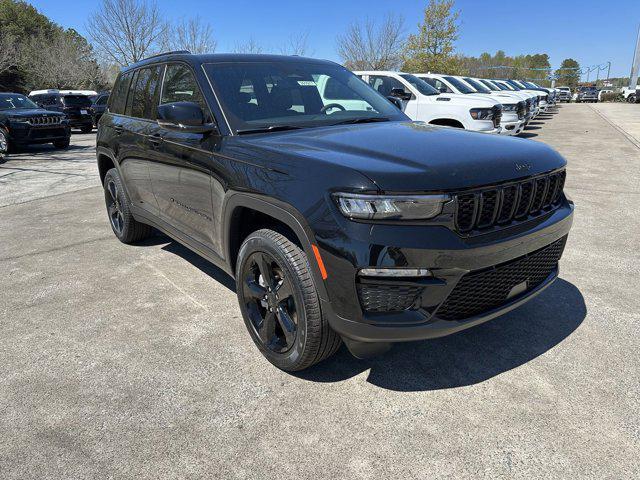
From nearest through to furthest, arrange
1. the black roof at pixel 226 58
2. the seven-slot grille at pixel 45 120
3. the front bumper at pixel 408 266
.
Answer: the front bumper at pixel 408 266 → the black roof at pixel 226 58 → the seven-slot grille at pixel 45 120

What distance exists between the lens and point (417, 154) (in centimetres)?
238

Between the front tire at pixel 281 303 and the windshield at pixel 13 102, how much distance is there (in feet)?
46.0

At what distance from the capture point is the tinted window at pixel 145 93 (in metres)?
3.99

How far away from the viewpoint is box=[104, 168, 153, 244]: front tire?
15.8 feet

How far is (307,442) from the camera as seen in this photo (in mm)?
2260

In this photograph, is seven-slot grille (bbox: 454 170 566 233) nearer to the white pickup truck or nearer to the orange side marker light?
the orange side marker light

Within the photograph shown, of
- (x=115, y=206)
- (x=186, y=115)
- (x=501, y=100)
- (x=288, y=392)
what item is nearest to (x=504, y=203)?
(x=288, y=392)

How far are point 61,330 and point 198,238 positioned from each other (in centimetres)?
114

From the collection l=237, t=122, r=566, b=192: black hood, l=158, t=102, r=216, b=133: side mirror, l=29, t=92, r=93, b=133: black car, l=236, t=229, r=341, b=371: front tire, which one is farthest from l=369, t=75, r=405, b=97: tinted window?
l=29, t=92, r=93, b=133: black car

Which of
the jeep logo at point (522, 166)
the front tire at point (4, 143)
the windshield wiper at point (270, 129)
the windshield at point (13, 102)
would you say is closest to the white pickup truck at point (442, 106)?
the windshield wiper at point (270, 129)

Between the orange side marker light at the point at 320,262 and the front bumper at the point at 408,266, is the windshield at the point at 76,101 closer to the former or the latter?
the orange side marker light at the point at 320,262

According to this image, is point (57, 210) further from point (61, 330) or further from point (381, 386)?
point (381, 386)

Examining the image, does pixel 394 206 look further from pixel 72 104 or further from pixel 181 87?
pixel 72 104

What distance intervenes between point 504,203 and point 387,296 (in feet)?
2.52
